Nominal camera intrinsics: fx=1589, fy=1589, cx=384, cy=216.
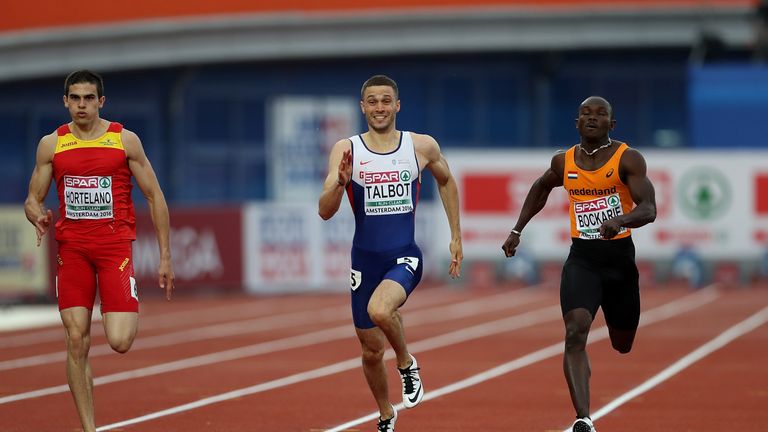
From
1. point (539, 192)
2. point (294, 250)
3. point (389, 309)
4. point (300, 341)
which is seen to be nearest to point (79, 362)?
point (389, 309)

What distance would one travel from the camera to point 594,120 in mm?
9570

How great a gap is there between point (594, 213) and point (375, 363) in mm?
1619

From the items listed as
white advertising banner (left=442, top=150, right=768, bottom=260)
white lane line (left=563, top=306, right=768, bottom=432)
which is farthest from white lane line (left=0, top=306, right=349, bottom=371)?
white lane line (left=563, top=306, right=768, bottom=432)

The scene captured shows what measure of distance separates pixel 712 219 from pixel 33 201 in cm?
2235

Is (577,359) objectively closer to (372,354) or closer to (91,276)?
(372,354)

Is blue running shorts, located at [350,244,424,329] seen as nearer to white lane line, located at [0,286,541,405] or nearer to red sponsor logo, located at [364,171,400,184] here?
red sponsor logo, located at [364,171,400,184]

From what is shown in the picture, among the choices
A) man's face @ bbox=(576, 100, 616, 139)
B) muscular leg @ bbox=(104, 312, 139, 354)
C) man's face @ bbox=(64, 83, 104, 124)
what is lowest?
muscular leg @ bbox=(104, 312, 139, 354)

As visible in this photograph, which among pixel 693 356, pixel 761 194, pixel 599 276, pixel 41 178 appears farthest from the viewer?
pixel 761 194

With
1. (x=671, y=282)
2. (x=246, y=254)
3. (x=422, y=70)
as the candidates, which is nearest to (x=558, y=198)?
(x=671, y=282)

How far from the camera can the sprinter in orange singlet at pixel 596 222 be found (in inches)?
374

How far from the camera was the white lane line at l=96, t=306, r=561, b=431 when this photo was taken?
478 inches

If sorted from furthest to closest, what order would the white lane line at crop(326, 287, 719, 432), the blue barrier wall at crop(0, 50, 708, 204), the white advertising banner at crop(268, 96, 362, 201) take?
the blue barrier wall at crop(0, 50, 708, 204) < the white advertising banner at crop(268, 96, 362, 201) < the white lane line at crop(326, 287, 719, 432)

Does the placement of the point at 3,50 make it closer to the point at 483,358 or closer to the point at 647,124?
the point at 647,124

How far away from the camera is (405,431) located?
10625 millimetres
